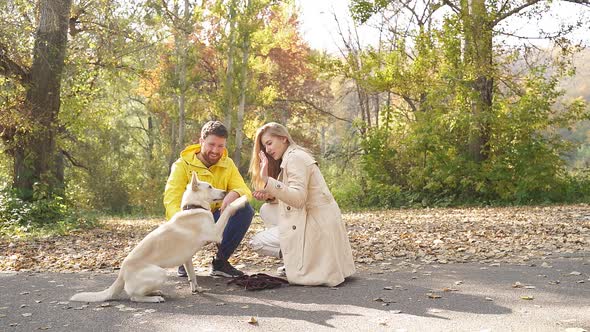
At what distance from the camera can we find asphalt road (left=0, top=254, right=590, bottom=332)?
168 inches

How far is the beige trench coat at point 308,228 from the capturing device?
18.1ft

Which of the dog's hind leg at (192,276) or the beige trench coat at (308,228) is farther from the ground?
the beige trench coat at (308,228)

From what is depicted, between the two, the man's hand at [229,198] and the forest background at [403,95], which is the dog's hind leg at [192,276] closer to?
the man's hand at [229,198]

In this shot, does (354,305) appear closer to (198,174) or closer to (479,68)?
(198,174)

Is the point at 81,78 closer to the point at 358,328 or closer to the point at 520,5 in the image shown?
the point at 520,5

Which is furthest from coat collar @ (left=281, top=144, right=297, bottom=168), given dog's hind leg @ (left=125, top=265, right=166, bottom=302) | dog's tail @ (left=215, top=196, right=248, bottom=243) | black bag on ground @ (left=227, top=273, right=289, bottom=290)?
dog's hind leg @ (left=125, top=265, right=166, bottom=302)

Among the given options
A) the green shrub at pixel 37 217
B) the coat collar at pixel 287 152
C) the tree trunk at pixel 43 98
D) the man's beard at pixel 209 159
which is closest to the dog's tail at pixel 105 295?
the man's beard at pixel 209 159

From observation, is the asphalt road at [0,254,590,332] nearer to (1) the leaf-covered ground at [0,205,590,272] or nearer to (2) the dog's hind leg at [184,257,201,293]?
(2) the dog's hind leg at [184,257,201,293]

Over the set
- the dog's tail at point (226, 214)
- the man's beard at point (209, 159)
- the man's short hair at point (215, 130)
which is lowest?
the dog's tail at point (226, 214)

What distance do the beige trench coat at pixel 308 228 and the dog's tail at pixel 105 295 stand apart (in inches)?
58.9

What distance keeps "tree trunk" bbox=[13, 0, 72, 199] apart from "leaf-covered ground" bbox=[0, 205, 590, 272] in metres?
1.94

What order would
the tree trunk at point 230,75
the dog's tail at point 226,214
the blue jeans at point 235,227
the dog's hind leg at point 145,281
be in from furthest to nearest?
the tree trunk at point 230,75 → the blue jeans at point 235,227 → the dog's tail at point 226,214 → the dog's hind leg at point 145,281

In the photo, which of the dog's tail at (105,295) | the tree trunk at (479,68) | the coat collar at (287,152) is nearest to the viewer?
the dog's tail at (105,295)

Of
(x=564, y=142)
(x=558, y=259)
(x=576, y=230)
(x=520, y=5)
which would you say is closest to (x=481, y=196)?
(x=564, y=142)
